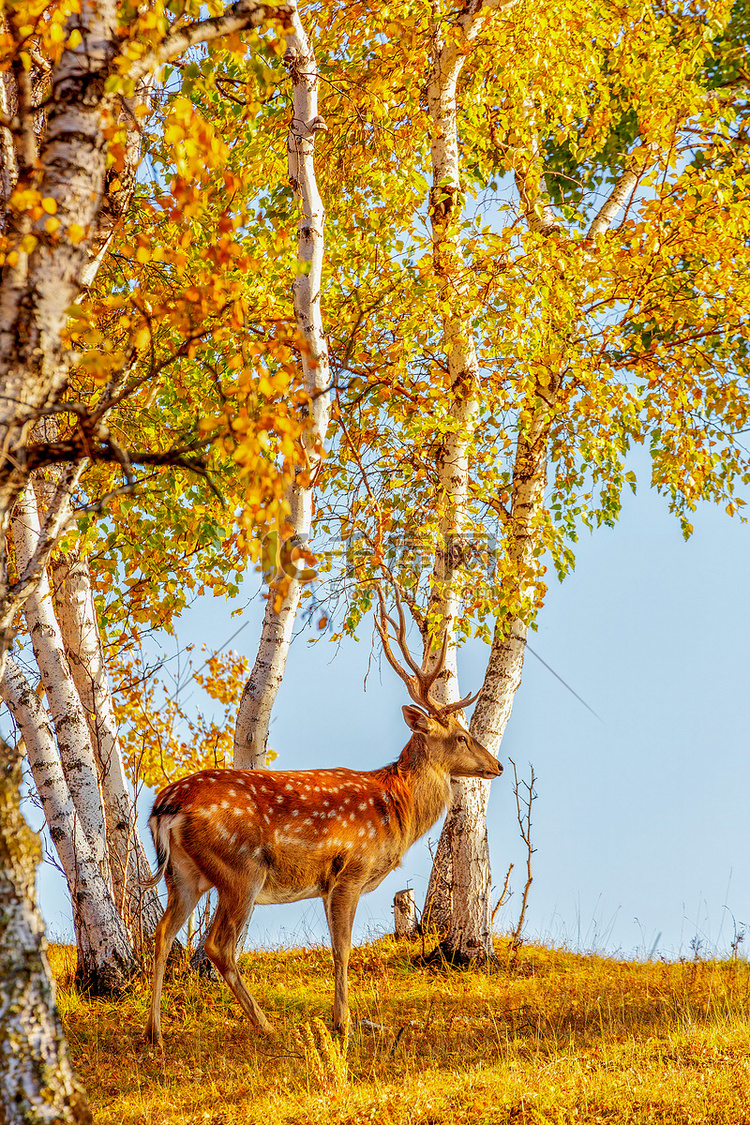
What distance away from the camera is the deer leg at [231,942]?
6.83 m

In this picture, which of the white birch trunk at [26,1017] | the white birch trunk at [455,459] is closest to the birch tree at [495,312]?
the white birch trunk at [455,459]

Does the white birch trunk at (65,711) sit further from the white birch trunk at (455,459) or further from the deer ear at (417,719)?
the white birch trunk at (455,459)

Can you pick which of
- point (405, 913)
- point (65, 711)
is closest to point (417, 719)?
point (65, 711)

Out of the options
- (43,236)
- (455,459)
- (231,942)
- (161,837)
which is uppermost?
(455,459)

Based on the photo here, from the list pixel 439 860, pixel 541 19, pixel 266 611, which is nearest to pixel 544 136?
pixel 541 19

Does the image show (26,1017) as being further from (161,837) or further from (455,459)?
(455,459)

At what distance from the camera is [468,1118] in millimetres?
5121

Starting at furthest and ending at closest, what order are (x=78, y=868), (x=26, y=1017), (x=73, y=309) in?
(x=78, y=868) < (x=73, y=309) < (x=26, y=1017)

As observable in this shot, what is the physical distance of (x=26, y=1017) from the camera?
146 inches

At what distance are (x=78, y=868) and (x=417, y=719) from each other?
9.25ft

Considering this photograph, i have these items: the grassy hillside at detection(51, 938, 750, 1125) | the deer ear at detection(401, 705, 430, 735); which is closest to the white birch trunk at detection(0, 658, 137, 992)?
the grassy hillside at detection(51, 938, 750, 1125)

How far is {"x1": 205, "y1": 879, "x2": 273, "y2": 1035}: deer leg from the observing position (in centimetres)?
683

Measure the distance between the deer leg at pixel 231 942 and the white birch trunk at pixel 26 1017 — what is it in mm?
3082

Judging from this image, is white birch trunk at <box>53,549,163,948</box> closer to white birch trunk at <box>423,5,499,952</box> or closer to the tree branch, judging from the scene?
white birch trunk at <box>423,5,499,952</box>
